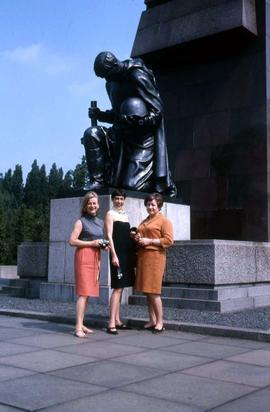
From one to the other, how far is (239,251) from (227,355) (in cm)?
410

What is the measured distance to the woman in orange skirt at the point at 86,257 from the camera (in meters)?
6.59

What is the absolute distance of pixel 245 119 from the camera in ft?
40.6

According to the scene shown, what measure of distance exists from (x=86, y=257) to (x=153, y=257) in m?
0.80

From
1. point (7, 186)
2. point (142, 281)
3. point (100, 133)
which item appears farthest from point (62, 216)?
point (7, 186)

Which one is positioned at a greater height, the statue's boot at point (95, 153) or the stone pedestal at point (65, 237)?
the statue's boot at point (95, 153)

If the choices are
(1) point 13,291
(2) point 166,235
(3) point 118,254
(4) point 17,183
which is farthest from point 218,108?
(4) point 17,183

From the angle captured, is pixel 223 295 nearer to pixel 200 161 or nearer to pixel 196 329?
pixel 196 329

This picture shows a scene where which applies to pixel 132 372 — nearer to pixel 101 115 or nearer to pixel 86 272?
pixel 86 272

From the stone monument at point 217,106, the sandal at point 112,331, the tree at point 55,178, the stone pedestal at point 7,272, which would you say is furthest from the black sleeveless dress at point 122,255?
the tree at point 55,178

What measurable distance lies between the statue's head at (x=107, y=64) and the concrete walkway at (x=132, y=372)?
5863mm

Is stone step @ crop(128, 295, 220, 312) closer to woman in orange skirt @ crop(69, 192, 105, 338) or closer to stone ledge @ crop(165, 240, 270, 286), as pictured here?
stone ledge @ crop(165, 240, 270, 286)

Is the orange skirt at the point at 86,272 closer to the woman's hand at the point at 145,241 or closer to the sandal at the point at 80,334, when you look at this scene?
the sandal at the point at 80,334

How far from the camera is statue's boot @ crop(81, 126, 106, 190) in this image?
10930 mm

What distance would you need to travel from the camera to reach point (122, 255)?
684 centimetres
